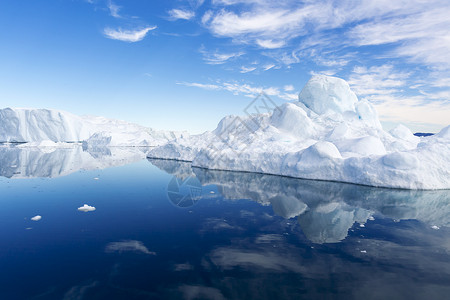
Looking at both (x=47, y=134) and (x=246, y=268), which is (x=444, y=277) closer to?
(x=246, y=268)

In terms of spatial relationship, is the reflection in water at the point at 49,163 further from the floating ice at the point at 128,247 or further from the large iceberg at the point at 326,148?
the floating ice at the point at 128,247

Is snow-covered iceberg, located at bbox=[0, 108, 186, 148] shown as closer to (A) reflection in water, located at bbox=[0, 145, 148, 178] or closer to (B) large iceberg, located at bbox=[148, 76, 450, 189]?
(A) reflection in water, located at bbox=[0, 145, 148, 178]

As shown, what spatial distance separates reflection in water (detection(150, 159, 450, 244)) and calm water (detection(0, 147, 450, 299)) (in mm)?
79

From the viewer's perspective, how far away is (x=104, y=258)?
227 inches

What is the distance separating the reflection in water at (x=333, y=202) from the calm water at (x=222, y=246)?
0.08m

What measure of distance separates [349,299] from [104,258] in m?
5.16

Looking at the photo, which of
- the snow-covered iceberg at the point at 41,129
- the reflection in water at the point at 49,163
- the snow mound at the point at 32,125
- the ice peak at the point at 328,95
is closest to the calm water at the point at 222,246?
the reflection in water at the point at 49,163

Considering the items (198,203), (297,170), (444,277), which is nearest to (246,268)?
(444,277)

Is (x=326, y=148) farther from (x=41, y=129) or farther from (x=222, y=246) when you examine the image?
(x=41, y=129)

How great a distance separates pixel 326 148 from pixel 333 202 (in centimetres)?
706

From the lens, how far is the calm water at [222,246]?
15.5ft

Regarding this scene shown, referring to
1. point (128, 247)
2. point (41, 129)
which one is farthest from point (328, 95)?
point (41, 129)

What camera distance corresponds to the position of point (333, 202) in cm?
1152

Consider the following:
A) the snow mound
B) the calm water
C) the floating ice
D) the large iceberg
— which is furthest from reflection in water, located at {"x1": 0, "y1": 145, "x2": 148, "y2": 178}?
the snow mound
